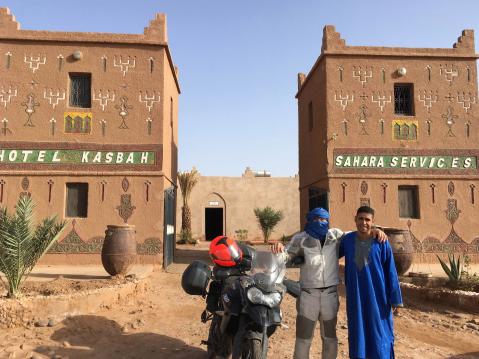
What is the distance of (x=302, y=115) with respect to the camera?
14.7m

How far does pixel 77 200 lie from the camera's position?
10.7 metres

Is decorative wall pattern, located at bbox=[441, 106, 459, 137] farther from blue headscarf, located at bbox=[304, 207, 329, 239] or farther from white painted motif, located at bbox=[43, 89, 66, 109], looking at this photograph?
white painted motif, located at bbox=[43, 89, 66, 109]

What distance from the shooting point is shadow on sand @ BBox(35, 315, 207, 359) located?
4.52 meters

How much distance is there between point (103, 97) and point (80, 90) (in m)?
0.78

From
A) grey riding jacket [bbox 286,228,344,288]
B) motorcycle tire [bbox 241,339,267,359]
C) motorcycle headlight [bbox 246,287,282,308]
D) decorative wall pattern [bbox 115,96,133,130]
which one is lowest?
motorcycle tire [bbox 241,339,267,359]

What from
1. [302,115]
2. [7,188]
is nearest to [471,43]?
[302,115]

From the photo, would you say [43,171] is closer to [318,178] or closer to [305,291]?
[318,178]

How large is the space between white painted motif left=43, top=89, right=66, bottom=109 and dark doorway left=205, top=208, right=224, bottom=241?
15.4 m

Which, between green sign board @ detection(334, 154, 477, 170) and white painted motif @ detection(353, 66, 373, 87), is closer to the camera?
green sign board @ detection(334, 154, 477, 170)

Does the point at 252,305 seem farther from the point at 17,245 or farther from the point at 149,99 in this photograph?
the point at 149,99

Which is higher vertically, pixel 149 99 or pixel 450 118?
pixel 149 99

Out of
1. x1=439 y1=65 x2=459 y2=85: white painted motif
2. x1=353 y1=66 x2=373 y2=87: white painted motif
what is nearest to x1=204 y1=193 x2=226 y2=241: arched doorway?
x1=353 y1=66 x2=373 y2=87: white painted motif

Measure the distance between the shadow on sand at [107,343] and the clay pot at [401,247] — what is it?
532 centimetres

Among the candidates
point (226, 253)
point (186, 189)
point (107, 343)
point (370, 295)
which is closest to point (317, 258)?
point (370, 295)
